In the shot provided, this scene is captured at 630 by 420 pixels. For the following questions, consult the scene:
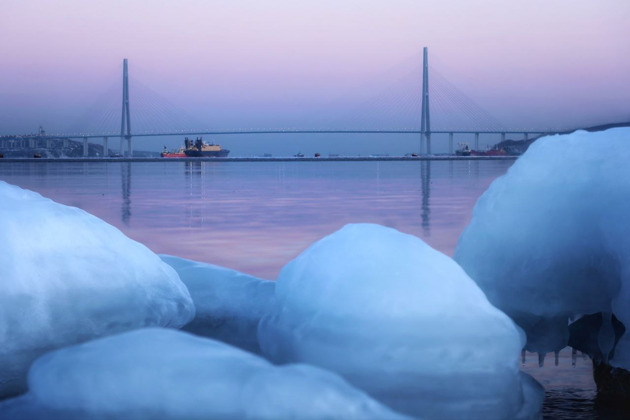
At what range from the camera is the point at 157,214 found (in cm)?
842

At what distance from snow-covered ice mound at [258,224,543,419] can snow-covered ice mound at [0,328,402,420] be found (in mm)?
364

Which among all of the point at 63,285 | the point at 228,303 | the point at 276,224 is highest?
the point at 63,285

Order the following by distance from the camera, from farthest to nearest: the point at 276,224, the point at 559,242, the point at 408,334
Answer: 1. the point at 276,224
2. the point at 559,242
3. the point at 408,334

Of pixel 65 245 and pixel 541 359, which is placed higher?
pixel 65 245

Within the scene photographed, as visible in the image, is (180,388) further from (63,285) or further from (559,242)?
(559,242)

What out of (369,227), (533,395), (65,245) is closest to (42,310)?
(65,245)

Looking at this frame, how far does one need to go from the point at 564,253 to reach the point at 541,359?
405mm

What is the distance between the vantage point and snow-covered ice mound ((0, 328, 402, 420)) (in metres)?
1.46

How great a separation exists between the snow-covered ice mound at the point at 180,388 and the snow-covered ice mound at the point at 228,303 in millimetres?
929

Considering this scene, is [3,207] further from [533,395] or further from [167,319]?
[533,395]

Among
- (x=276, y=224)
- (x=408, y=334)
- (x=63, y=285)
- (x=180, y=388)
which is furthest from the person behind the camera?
(x=276, y=224)

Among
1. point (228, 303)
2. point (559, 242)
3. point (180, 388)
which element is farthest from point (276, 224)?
point (180, 388)

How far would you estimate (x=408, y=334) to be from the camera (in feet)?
6.26

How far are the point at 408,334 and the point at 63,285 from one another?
103 centimetres
